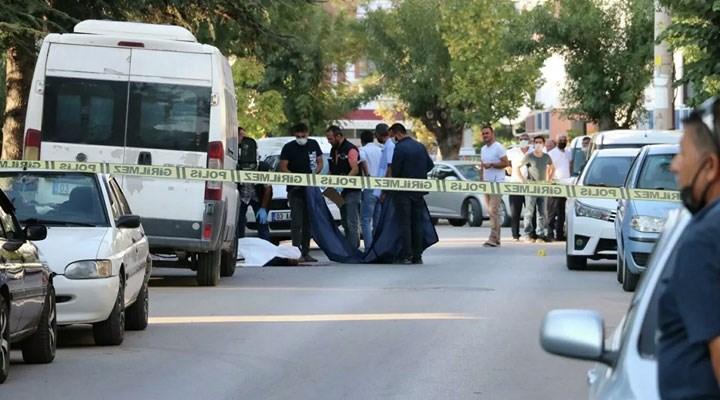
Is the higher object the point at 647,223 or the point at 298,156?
the point at 298,156

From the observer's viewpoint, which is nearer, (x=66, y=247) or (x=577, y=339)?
(x=577, y=339)

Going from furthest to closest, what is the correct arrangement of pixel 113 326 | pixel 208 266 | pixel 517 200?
pixel 517 200
pixel 208 266
pixel 113 326

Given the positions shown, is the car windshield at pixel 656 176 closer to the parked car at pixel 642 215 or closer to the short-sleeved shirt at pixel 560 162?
→ the parked car at pixel 642 215

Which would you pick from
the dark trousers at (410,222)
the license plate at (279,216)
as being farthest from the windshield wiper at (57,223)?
the license plate at (279,216)

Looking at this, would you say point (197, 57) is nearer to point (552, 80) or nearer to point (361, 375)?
point (361, 375)

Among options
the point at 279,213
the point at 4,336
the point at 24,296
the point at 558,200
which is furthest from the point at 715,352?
the point at 558,200

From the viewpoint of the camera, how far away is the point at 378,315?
15.0 metres

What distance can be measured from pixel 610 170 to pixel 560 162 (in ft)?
24.9

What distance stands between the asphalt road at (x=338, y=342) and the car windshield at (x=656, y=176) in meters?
1.19

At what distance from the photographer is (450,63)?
6347cm

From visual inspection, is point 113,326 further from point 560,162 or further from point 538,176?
point 560,162

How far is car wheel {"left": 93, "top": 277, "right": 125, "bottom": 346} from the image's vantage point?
40.8ft

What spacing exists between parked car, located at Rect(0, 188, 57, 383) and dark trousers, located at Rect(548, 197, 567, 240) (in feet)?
59.1

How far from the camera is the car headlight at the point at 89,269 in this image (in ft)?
39.8
